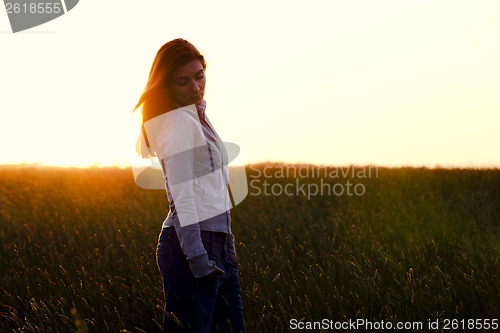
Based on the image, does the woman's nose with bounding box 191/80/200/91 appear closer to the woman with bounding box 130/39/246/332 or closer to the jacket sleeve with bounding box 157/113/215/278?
the woman with bounding box 130/39/246/332

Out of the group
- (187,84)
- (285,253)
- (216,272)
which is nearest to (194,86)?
(187,84)

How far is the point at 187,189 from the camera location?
6.05ft

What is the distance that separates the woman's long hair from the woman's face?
0.06 feet

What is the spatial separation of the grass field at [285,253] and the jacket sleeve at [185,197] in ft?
1.56

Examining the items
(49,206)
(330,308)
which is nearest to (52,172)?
(49,206)

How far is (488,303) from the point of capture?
3.19 metres

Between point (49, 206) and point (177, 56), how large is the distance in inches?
289

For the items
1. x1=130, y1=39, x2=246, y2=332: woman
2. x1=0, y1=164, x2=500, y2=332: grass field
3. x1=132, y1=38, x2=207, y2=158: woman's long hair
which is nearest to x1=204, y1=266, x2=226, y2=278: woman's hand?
x1=130, y1=39, x2=246, y2=332: woman

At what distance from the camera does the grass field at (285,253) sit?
3.23 m

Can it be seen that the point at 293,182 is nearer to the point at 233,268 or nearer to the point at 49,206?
the point at 49,206

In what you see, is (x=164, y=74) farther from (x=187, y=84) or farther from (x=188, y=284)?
(x=188, y=284)

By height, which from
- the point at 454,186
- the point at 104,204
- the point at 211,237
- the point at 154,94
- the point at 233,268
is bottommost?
the point at 454,186

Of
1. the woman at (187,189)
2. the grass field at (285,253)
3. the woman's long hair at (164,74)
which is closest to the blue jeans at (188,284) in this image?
the woman at (187,189)

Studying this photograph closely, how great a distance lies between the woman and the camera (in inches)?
72.9
